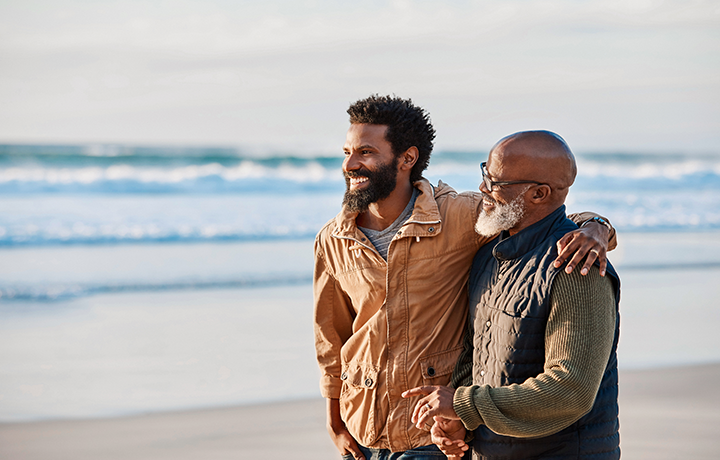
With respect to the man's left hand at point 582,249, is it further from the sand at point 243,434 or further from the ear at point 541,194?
the sand at point 243,434

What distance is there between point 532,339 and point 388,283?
2.55 feet

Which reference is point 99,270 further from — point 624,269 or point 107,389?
point 624,269

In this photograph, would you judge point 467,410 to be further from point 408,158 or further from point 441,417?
point 408,158

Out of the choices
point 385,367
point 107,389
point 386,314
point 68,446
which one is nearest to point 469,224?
point 386,314

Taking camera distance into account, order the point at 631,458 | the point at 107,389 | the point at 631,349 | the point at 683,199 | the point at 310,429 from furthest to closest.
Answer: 1. the point at 683,199
2. the point at 631,349
3. the point at 107,389
4. the point at 310,429
5. the point at 631,458

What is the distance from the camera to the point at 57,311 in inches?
304

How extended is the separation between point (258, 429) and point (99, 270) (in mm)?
5733

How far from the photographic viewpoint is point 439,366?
8.73 feet

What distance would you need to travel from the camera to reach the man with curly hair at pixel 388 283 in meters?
2.69

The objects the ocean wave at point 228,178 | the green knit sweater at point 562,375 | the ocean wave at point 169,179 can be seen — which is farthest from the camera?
the ocean wave at point 228,178

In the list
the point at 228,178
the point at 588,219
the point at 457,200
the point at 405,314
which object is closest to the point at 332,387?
the point at 405,314

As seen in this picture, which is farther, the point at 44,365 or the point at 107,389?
the point at 44,365

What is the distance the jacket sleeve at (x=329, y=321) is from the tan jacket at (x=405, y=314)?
0.14 m

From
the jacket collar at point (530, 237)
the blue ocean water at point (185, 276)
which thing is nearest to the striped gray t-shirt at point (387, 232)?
the jacket collar at point (530, 237)
